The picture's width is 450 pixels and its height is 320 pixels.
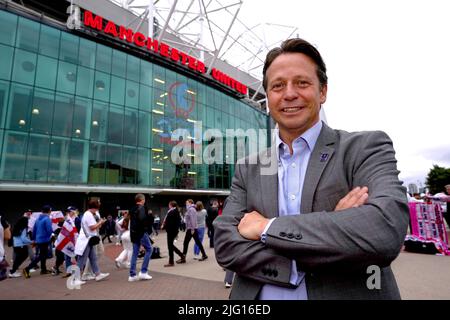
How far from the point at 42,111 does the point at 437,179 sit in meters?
48.4

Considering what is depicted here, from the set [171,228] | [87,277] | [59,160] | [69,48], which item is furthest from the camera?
[69,48]

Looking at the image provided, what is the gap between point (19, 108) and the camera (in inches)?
667

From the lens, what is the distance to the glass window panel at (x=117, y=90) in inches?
834

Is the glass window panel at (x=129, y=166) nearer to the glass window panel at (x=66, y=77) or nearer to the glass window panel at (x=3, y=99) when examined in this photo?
the glass window panel at (x=66, y=77)

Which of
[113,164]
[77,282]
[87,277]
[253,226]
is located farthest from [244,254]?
[113,164]

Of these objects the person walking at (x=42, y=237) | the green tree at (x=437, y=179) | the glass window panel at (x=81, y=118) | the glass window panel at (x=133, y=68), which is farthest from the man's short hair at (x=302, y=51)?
the green tree at (x=437, y=179)

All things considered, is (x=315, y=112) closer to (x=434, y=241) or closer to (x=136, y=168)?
(x=434, y=241)

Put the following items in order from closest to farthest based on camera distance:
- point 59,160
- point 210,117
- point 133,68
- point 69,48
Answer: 1. point 59,160
2. point 69,48
3. point 133,68
4. point 210,117

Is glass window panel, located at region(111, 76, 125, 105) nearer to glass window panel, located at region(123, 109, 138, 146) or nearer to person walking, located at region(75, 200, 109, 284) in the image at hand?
glass window panel, located at region(123, 109, 138, 146)

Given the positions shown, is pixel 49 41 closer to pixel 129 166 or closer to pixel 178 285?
pixel 129 166

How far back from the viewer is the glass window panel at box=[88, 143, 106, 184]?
63.1 feet

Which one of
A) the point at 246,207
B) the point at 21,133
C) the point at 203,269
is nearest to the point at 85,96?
the point at 21,133

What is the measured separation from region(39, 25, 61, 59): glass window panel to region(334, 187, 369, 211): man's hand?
23.3m
